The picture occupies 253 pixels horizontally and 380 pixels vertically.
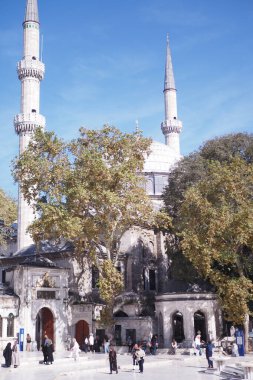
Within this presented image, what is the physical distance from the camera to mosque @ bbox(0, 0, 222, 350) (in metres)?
30.5

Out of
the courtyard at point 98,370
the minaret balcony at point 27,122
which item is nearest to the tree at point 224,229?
the courtyard at point 98,370

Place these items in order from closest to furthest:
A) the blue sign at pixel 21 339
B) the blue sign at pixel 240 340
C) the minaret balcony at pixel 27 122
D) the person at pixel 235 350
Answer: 1. the blue sign at pixel 240 340
2. the person at pixel 235 350
3. the blue sign at pixel 21 339
4. the minaret balcony at pixel 27 122

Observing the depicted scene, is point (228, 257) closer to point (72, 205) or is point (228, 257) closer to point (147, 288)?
point (72, 205)

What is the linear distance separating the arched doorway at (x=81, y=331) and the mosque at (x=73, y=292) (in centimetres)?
7

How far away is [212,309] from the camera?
101 ft

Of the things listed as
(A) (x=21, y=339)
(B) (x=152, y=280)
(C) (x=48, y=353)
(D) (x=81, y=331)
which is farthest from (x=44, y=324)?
(C) (x=48, y=353)

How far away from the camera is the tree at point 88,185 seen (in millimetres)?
26812

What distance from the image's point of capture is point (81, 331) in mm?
33594

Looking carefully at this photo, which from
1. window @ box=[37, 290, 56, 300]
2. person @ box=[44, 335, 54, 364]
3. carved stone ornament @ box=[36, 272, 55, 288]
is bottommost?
person @ box=[44, 335, 54, 364]

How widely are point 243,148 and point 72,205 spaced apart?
13864 mm

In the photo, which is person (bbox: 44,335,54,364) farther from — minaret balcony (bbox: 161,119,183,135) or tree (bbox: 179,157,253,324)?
minaret balcony (bbox: 161,119,183,135)

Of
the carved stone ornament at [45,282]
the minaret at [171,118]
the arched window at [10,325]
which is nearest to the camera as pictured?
the arched window at [10,325]

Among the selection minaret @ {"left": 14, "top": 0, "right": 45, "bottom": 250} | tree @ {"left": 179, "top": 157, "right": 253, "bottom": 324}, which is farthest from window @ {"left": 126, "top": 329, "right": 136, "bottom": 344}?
minaret @ {"left": 14, "top": 0, "right": 45, "bottom": 250}

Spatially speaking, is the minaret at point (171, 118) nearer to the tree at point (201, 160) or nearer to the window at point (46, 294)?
the tree at point (201, 160)
